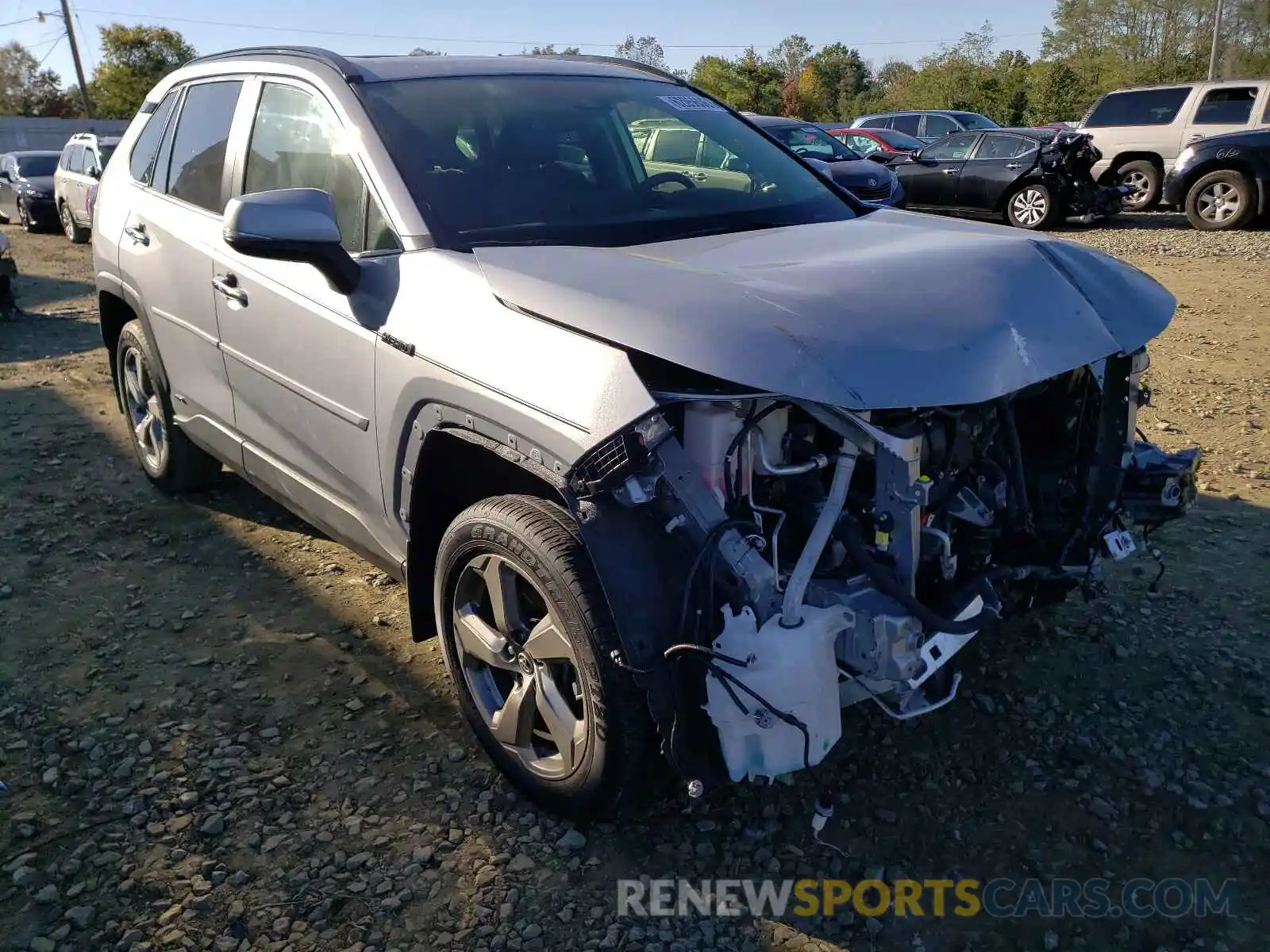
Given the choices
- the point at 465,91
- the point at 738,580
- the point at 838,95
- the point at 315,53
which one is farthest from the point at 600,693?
the point at 838,95

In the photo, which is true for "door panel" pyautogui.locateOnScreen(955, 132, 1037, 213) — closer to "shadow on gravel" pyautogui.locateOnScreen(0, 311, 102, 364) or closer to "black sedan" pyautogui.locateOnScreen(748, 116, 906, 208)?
"black sedan" pyautogui.locateOnScreen(748, 116, 906, 208)

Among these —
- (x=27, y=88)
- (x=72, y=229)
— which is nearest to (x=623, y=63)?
(x=72, y=229)

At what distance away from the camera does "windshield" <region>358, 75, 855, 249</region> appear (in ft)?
9.87

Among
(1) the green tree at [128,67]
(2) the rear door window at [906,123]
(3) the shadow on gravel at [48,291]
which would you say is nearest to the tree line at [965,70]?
(1) the green tree at [128,67]

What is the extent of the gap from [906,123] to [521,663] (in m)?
19.7

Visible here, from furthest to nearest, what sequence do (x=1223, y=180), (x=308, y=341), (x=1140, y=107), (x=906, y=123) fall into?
(x=906, y=123)
(x=1140, y=107)
(x=1223, y=180)
(x=308, y=341)

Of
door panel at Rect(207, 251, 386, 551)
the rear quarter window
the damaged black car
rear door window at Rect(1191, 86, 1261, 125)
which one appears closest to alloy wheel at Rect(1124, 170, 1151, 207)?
the damaged black car

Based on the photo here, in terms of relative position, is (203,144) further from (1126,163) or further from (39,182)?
(39,182)

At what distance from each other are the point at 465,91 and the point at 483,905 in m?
2.54

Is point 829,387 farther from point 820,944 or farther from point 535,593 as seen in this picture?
point 820,944

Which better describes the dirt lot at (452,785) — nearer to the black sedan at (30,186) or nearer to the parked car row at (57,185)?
the parked car row at (57,185)

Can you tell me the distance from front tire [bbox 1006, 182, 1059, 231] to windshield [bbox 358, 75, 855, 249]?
37.4ft

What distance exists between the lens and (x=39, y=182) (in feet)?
55.6

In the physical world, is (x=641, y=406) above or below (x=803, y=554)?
above
